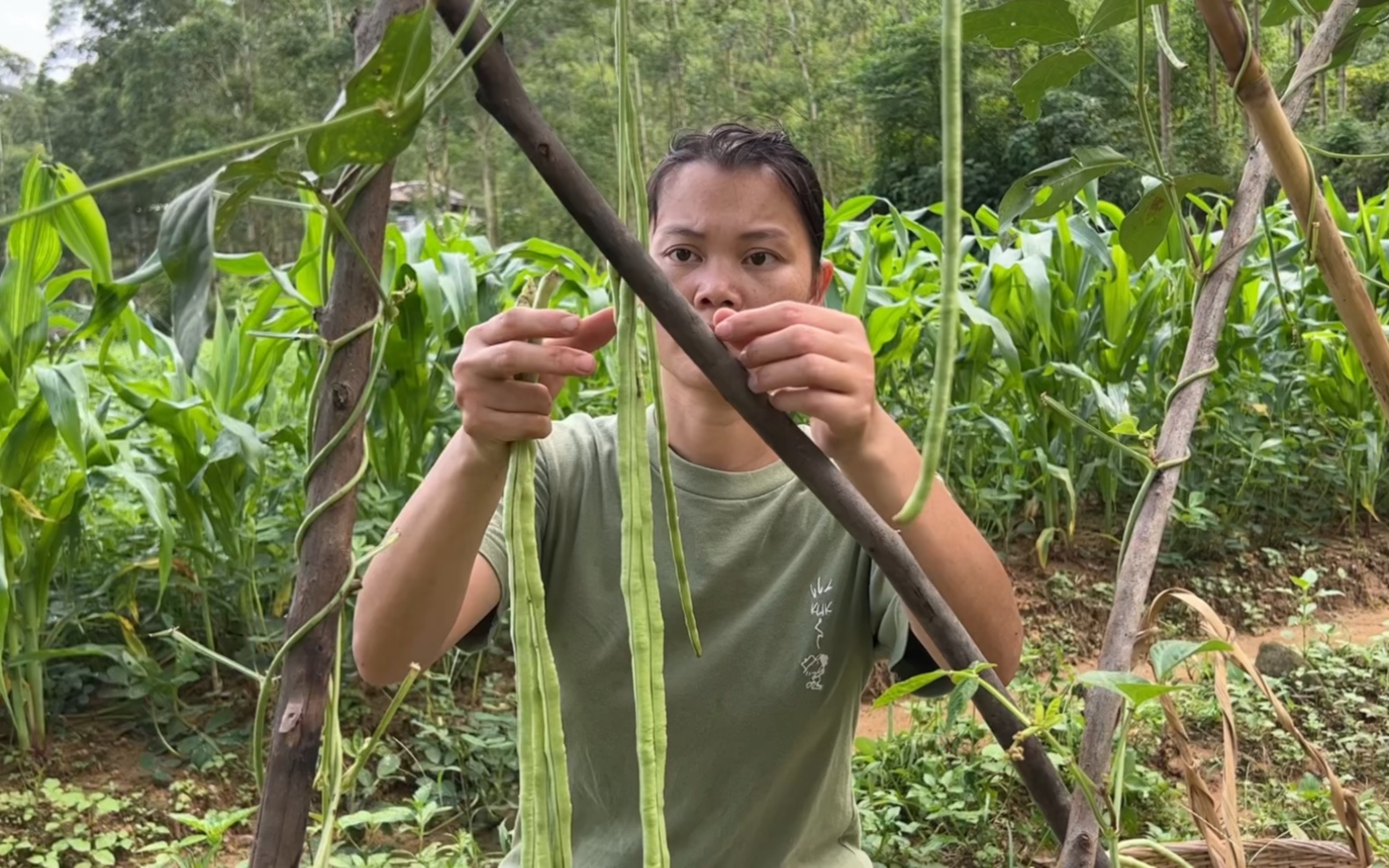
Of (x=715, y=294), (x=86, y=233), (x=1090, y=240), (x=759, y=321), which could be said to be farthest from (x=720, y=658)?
(x=1090, y=240)

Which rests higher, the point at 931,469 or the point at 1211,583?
the point at 931,469

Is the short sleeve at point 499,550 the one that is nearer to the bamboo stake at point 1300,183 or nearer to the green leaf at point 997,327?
the bamboo stake at point 1300,183

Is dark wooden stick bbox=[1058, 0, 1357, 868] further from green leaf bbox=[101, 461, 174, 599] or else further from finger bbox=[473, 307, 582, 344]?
green leaf bbox=[101, 461, 174, 599]

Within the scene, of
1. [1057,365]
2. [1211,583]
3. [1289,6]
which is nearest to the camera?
[1289,6]

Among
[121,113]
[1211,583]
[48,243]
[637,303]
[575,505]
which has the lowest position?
[1211,583]

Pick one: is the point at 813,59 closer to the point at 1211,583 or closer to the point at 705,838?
the point at 1211,583

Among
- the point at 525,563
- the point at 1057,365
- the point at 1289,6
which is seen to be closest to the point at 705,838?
the point at 525,563

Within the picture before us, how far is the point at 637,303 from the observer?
38 centimetres

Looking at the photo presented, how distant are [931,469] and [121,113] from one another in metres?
24.3

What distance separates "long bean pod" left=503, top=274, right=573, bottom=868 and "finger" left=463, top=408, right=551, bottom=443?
0.22 feet

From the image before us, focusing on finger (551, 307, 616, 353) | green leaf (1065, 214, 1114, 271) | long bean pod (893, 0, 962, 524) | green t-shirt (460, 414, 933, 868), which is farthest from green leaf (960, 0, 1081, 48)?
green leaf (1065, 214, 1114, 271)

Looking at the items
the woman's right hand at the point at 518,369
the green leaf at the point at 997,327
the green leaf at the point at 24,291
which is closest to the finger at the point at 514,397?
the woman's right hand at the point at 518,369

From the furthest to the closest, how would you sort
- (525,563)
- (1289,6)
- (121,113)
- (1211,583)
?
(121,113) < (1211,583) < (1289,6) < (525,563)

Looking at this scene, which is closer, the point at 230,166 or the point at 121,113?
the point at 230,166
